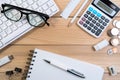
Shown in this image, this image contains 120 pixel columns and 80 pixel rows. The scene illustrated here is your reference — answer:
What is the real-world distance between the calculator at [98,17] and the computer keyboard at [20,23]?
0.10 metres

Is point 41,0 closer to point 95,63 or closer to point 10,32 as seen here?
point 10,32

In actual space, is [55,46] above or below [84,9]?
below

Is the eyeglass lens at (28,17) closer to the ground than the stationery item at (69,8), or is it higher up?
closer to the ground

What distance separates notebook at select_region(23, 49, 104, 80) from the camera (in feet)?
3.91

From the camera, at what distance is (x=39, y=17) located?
47.0 inches

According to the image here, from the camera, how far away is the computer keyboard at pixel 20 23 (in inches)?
46.6

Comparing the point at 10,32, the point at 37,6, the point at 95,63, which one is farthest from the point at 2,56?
the point at 95,63

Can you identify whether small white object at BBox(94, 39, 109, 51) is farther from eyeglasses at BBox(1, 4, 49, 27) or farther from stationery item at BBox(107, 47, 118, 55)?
eyeglasses at BBox(1, 4, 49, 27)

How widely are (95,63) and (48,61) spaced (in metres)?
0.16

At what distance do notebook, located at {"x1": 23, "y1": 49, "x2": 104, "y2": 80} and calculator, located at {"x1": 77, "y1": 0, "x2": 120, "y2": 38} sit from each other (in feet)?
0.36

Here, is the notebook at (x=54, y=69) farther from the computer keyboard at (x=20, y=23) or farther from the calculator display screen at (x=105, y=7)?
the calculator display screen at (x=105, y=7)

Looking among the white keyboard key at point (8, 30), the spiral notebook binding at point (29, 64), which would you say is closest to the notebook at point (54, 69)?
the spiral notebook binding at point (29, 64)

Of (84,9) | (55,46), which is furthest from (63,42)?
(84,9)

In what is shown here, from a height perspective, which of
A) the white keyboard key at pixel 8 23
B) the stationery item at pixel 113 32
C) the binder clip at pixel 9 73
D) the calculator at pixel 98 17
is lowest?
the binder clip at pixel 9 73
